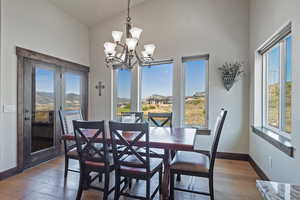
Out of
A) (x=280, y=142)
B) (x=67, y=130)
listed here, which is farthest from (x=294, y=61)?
(x=67, y=130)

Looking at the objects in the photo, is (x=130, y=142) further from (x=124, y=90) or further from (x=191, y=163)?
(x=124, y=90)

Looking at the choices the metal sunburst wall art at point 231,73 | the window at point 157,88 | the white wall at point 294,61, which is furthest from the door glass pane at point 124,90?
the white wall at point 294,61

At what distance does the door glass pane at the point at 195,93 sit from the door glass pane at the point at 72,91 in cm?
267

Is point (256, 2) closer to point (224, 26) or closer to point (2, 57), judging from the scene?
point (224, 26)

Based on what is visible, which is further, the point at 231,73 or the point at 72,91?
the point at 72,91

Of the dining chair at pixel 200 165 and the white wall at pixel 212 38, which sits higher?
the white wall at pixel 212 38

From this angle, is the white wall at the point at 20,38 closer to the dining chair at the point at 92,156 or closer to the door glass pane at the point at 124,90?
the door glass pane at the point at 124,90

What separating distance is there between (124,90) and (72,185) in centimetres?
252

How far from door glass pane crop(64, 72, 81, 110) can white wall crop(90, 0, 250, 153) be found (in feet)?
6.33

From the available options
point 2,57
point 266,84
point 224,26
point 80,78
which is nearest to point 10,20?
point 2,57

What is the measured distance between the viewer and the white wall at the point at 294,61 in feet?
5.70

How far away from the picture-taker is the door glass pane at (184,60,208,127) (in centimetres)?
382

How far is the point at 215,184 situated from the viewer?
8.36 feet

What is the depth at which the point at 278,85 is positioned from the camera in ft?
8.19
